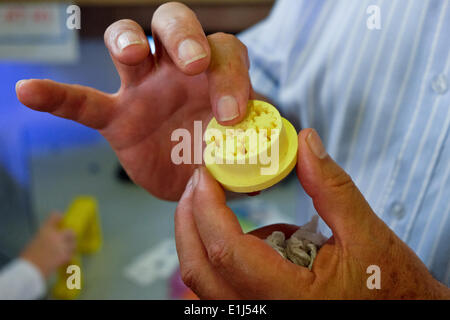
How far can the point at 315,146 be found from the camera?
0.37 m

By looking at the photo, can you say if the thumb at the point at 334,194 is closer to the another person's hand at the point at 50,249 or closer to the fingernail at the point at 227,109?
the fingernail at the point at 227,109

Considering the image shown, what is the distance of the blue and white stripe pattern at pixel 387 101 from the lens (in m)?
0.50

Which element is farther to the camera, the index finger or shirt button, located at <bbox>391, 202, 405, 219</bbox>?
shirt button, located at <bbox>391, 202, 405, 219</bbox>

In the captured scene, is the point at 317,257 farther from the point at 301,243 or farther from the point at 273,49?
the point at 273,49

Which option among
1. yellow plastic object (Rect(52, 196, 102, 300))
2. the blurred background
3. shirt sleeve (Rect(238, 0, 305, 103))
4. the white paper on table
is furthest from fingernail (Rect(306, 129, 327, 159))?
the white paper on table

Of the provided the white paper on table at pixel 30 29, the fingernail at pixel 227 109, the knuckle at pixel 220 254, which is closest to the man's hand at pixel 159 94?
the fingernail at pixel 227 109

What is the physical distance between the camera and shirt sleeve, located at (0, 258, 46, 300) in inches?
28.3

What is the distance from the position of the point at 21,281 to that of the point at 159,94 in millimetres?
506

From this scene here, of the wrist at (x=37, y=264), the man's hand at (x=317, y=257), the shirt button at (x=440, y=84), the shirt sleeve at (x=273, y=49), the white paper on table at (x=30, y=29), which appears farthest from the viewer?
the white paper on table at (x=30, y=29)

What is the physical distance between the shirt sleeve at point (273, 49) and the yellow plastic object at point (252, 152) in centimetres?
32

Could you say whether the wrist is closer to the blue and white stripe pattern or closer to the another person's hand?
the another person's hand

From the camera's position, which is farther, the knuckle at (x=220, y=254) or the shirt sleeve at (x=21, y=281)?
the shirt sleeve at (x=21, y=281)

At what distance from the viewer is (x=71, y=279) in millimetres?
777

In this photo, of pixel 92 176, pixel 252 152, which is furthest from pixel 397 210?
pixel 92 176
